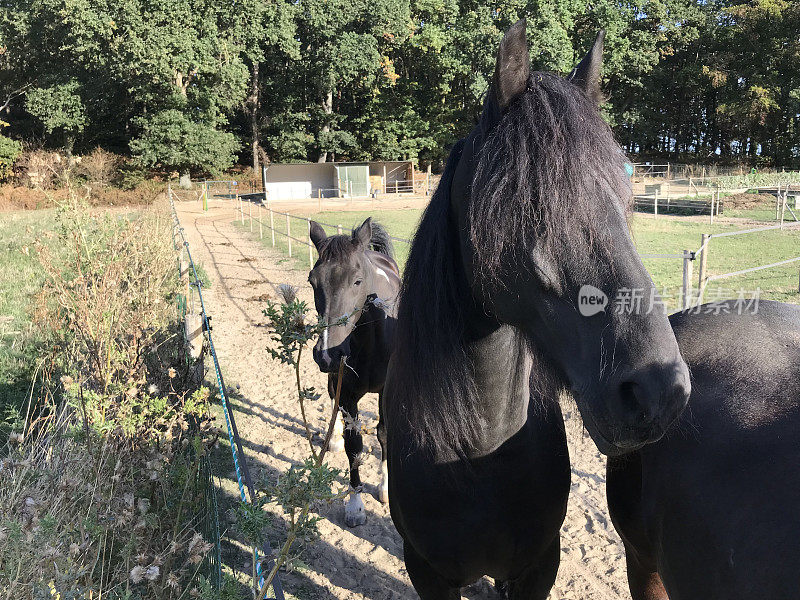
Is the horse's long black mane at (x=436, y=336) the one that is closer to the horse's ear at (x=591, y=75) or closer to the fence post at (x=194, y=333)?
the horse's ear at (x=591, y=75)

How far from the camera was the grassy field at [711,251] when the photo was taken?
29.1ft

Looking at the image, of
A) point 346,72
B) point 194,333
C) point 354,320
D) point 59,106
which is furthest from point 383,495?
point 59,106

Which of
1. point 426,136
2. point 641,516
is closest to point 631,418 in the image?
point 641,516

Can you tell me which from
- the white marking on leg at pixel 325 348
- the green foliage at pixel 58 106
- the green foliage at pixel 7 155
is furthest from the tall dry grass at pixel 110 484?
the green foliage at pixel 58 106

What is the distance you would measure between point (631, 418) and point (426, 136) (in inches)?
1584

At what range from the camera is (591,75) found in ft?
4.61

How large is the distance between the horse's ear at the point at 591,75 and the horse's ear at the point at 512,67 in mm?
236

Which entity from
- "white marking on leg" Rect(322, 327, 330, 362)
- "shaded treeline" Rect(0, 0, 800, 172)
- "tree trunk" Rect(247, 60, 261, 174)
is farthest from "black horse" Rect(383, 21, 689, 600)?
"tree trunk" Rect(247, 60, 261, 174)

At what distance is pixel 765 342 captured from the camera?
197cm

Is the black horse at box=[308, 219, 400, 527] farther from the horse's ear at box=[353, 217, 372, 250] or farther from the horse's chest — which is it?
the horse's chest

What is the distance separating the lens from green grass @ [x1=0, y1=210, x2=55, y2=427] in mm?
5050

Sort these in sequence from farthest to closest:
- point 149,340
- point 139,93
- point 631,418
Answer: point 139,93, point 149,340, point 631,418

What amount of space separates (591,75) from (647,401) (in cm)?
86

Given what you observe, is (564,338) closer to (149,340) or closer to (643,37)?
(149,340)
